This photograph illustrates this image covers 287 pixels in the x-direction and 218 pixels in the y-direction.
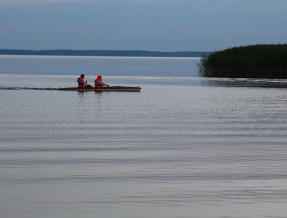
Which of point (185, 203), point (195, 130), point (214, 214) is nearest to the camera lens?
point (214, 214)

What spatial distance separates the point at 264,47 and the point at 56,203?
52.9 metres

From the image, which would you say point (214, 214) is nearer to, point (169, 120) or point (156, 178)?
point (156, 178)

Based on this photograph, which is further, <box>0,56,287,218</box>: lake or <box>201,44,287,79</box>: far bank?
<box>201,44,287,79</box>: far bank

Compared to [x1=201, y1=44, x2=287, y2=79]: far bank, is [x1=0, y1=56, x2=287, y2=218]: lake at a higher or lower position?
lower

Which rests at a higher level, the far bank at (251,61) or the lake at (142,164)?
the far bank at (251,61)

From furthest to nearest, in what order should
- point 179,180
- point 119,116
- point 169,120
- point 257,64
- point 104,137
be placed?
point 257,64, point 119,116, point 169,120, point 104,137, point 179,180

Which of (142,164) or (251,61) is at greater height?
(251,61)

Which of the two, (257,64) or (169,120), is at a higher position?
(257,64)

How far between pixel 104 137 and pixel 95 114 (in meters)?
8.32

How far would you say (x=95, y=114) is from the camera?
85.0 ft

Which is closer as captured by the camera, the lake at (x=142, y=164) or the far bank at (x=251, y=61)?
the lake at (x=142, y=164)

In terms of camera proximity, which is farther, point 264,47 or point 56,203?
point 264,47

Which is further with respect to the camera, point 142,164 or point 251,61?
point 251,61

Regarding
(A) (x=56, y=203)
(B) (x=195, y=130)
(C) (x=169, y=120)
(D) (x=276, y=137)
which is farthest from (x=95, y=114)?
(A) (x=56, y=203)
